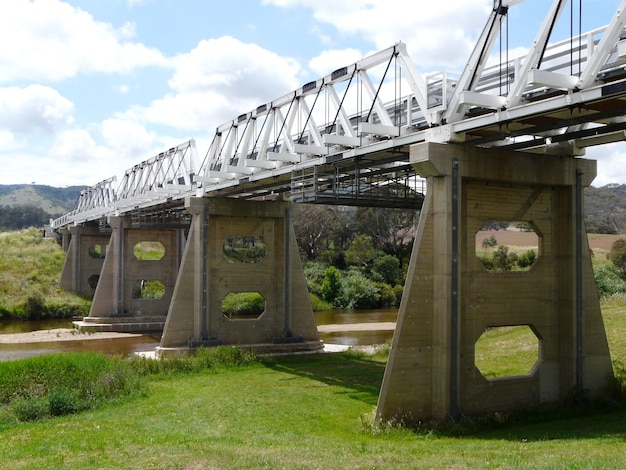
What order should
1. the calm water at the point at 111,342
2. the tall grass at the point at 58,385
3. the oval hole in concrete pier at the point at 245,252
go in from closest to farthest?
1. the tall grass at the point at 58,385
2. the calm water at the point at 111,342
3. the oval hole in concrete pier at the point at 245,252

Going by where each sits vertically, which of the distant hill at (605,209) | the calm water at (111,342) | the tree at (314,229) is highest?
the distant hill at (605,209)

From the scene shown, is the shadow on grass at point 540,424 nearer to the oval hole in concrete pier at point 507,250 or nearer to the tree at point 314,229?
the oval hole in concrete pier at point 507,250

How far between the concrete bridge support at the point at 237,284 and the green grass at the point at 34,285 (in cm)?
2790

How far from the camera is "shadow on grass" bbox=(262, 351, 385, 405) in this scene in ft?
68.0

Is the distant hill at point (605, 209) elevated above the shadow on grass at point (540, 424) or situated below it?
above

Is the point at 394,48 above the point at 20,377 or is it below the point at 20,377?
above

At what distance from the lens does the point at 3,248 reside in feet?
237

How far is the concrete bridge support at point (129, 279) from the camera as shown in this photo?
4622 centimetres

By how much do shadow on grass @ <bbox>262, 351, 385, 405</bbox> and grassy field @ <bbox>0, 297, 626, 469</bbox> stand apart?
6.1 inches

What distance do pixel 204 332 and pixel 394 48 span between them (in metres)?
16.6

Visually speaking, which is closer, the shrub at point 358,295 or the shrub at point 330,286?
the shrub at point 358,295

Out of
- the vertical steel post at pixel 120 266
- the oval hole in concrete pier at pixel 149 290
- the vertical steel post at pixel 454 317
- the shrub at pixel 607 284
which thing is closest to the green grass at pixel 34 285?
the oval hole in concrete pier at pixel 149 290

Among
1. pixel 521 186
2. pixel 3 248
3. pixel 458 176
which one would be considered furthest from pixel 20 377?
pixel 3 248

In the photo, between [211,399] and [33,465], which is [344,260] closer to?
[211,399]
